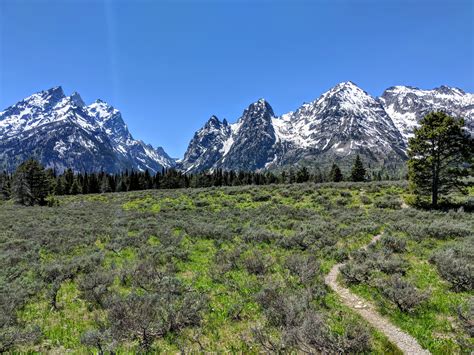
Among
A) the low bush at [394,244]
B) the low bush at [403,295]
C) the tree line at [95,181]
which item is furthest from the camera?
the tree line at [95,181]

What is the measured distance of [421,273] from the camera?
12.6 m

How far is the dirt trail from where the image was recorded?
789cm

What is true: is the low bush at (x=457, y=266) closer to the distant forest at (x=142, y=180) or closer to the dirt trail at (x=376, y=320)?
the dirt trail at (x=376, y=320)

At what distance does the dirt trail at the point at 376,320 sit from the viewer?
7.89 m

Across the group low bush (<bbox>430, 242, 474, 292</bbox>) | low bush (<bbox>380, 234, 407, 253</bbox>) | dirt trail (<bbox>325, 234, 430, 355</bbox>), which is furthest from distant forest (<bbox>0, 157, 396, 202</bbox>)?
A: dirt trail (<bbox>325, 234, 430, 355</bbox>)

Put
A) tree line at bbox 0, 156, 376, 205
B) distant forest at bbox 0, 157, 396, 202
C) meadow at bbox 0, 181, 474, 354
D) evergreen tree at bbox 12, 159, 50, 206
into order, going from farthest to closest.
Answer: distant forest at bbox 0, 157, 396, 202
tree line at bbox 0, 156, 376, 205
evergreen tree at bbox 12, 159, 50, 206
meadow at bbox 0, 181, 474, 354

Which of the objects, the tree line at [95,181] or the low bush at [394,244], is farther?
the tree line at [95,181]

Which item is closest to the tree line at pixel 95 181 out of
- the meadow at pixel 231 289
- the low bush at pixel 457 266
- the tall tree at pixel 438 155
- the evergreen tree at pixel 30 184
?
the evergreen tree at pixel 30 184

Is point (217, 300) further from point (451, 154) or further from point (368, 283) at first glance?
point (451, 154)

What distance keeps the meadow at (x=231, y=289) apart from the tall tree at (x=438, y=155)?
8117mm

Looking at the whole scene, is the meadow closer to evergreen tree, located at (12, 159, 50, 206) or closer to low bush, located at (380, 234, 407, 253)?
low bush, located at (380, 234, 407, 253)

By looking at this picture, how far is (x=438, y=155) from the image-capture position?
2855 centimetres

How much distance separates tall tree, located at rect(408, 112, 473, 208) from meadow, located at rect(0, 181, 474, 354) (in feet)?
26.6

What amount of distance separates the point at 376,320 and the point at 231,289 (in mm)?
5272
